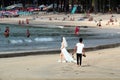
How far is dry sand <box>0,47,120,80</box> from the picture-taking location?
18.4m

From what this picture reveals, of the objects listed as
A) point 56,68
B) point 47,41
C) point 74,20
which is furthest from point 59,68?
point 74,20

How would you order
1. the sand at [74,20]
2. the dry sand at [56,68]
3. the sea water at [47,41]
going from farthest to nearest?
the sand at [74,20]
the sea water at [47,41]
the dry sand at [56,68]

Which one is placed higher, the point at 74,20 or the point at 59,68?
the point at 59,68

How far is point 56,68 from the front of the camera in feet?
69.3

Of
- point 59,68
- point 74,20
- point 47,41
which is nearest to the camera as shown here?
point 59,68

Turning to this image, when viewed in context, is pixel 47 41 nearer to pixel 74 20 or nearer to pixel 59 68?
pixel 59 68

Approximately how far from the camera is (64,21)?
77.3 m

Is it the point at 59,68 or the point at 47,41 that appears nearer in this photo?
the point at 59,68

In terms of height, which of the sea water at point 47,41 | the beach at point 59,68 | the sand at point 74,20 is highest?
the beach at point 59,68

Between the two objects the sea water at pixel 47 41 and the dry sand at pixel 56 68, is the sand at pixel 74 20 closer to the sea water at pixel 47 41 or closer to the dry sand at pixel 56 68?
the sea water at pixel 47 41

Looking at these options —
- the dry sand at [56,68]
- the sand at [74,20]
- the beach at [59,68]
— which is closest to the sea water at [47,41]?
the beach at [59,68]

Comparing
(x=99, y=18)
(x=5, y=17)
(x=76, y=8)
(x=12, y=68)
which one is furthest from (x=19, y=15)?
(x=12, y=68)

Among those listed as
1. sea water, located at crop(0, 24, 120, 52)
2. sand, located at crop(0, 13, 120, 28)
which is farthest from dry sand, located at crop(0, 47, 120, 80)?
sand, located at crop(0, 13, 120, 28)

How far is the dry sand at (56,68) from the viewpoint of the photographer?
725 inches
